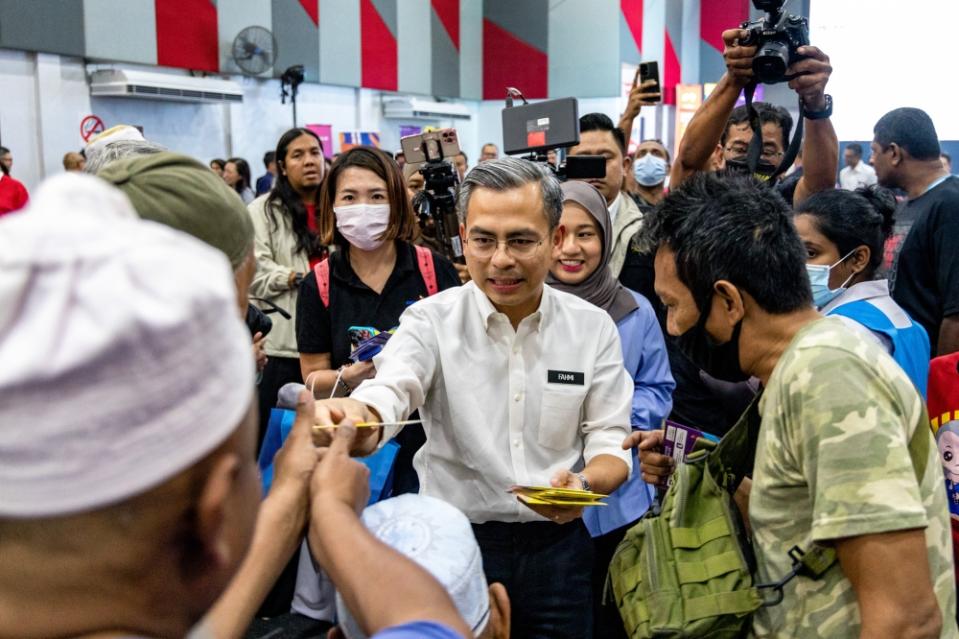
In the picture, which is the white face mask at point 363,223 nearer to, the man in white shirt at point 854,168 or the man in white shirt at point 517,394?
the man in white shirt at point 517,394

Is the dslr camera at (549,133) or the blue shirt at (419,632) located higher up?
the dslr camera at (549,133)

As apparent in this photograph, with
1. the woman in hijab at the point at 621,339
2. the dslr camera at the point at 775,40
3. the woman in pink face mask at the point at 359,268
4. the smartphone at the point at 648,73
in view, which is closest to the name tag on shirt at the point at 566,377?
the woman in hijab at the point at 621,339

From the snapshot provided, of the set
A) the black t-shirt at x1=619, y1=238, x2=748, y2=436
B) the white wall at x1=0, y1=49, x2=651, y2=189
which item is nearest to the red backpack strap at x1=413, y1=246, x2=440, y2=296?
the black t-shirt at x1=619, y1=238, x2=748, y2=436

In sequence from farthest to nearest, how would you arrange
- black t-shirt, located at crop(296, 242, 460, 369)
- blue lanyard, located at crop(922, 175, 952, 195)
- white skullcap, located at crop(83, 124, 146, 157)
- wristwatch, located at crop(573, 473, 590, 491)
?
blue lanyard, located at crop(922, 175, 952, 195)
black t-shirt, located at crop(296, 242, 460, 369)
white skullcap, located at crop(83, 124, 146, 157)
wristwatch, located at crop(573, 473, 590, 491)

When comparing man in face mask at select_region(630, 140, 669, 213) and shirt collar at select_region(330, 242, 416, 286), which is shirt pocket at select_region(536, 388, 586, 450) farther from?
man in face mask at select_region(630, 140, 669, 213)

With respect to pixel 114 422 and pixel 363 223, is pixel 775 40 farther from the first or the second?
pixel 114 422

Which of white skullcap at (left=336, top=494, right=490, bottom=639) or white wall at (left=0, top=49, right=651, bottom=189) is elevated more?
white wall at (left=0, top=49, right=651, bottom=189)

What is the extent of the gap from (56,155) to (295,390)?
22.4 feet

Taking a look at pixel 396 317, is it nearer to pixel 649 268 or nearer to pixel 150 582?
pixel 649 268

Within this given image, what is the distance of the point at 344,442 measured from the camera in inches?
45.6

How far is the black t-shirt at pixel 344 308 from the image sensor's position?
2836 mm

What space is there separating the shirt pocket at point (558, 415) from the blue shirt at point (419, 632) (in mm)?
1059

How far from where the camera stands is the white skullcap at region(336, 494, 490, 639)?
118 cm

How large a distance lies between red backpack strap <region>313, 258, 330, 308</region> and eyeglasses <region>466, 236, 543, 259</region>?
3.28 ft
